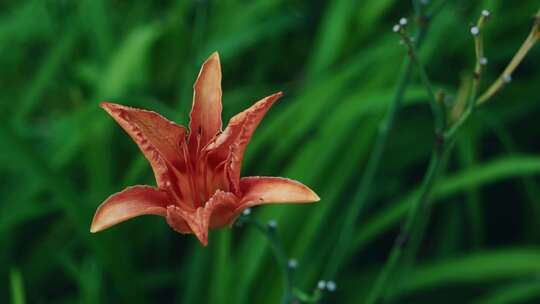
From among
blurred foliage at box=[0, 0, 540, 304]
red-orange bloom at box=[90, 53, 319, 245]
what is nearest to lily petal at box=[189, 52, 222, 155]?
red-orange bloom at box=[90, 53, 319, 245]

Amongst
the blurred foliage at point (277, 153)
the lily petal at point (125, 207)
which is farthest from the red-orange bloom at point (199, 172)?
the blurred foliage at point (277, 153)

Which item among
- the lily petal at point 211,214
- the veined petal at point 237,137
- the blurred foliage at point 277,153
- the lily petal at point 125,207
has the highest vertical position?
the veined petal at point 237,137

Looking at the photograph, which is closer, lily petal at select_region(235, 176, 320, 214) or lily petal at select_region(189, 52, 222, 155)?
lily petal at select_region(235, 176, 320, 214)

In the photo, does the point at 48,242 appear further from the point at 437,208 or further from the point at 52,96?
the point at 437,208

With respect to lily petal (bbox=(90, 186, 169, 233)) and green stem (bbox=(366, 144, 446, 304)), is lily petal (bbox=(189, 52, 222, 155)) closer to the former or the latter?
lily petal (bbox=(90, 186, 169, 233))

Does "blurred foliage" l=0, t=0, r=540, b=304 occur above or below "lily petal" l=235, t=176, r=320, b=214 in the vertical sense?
below

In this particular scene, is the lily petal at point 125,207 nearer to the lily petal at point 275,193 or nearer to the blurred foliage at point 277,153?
the lily petal at point 275,193
